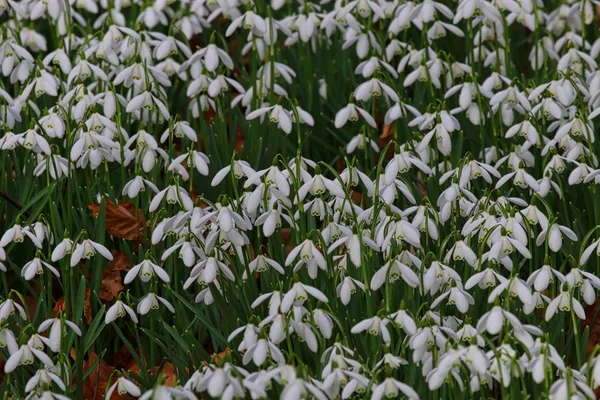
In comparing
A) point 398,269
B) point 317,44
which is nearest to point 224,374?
point 398,269

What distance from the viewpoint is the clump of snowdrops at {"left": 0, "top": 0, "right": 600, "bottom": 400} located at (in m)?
2.28

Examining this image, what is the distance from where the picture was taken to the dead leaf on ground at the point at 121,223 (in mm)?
3066

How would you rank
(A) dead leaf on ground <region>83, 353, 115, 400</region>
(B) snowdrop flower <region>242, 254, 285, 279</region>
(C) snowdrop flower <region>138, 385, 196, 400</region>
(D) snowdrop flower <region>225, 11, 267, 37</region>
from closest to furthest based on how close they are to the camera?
(C) snowdrop flower <region>138, 385, 196, 400</region> → (B) snowdrop flower <region>242, 254, 285, 279</region> → (A) dead leaf on ground <region>83, 353, 115, 400</region> → (D) snowdrop flower <region>225, 11, 267, 37</region>

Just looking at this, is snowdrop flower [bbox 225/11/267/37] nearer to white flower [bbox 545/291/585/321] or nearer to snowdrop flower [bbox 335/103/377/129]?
snowdrop flower [bbox 335/103/377/129]

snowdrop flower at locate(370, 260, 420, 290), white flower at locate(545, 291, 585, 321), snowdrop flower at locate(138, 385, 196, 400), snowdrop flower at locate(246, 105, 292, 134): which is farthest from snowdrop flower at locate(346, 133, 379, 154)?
snowdrop flower at locate(138, 385, 196, 400)

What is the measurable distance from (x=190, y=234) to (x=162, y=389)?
719 mm

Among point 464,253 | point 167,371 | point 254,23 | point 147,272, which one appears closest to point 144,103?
point 254,23

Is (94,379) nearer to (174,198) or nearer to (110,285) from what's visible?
(110,285)

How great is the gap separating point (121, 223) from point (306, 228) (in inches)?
22.2

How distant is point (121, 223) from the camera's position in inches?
121

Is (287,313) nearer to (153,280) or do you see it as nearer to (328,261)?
(328,261)

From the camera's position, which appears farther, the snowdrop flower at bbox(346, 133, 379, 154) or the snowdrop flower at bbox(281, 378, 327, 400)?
the snowdrop flower at bbox(346, 133, 379, 154)

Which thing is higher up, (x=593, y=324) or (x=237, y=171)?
(x=237, y=171)

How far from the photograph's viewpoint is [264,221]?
104 inches
